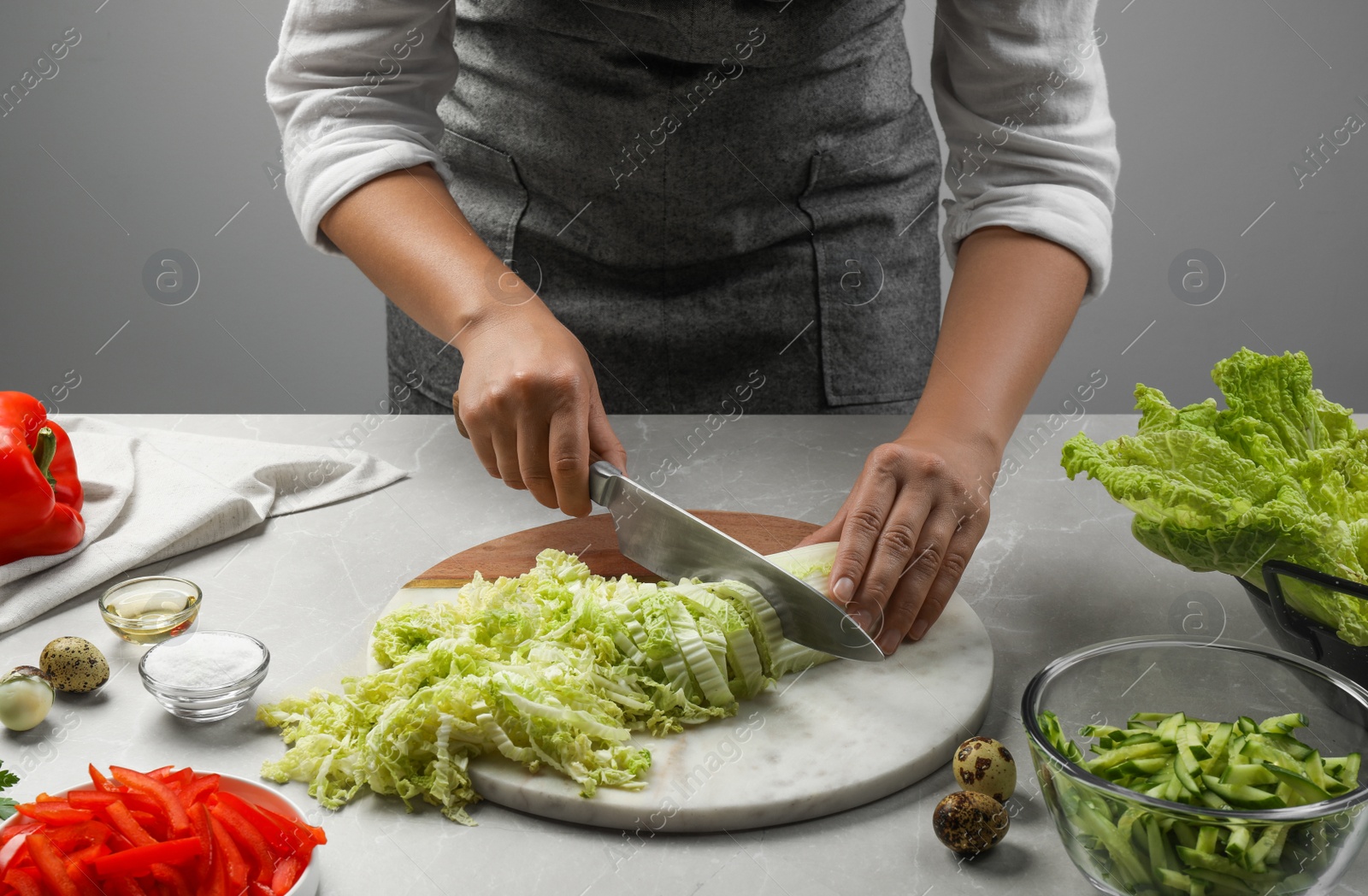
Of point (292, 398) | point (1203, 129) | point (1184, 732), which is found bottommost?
point (1203, 129)

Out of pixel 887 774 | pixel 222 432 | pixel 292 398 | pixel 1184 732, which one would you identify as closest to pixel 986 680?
pixel 887 774

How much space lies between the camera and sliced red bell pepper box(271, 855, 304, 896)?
3.55 ft

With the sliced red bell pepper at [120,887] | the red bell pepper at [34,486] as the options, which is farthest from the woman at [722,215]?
the sliced red bell pepper at [120,887]

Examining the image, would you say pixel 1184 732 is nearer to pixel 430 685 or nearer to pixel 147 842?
pixel 430 685

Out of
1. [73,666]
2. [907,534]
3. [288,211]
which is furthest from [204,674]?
[288,211]

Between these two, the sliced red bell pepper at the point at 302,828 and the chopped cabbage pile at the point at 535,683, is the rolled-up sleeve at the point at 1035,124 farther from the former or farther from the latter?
the sliced red bell pepper at the point at 302,828

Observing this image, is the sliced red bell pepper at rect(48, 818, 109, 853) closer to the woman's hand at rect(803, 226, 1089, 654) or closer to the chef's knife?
the chef's knife

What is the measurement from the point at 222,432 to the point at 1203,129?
10.8ft

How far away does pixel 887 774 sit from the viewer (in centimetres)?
127

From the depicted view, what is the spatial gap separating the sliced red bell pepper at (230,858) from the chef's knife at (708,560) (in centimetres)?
65

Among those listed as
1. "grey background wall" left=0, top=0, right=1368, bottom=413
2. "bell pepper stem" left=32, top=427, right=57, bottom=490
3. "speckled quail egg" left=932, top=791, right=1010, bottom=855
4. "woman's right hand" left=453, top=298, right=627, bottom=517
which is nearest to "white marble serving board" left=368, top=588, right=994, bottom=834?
"speckled quail egg" left=932, top=791, right=1010, bottom=855

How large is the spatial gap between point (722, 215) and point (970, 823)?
1.24 m

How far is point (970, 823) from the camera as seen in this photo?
1159 millimetres

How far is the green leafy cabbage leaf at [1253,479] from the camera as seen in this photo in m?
1.35
